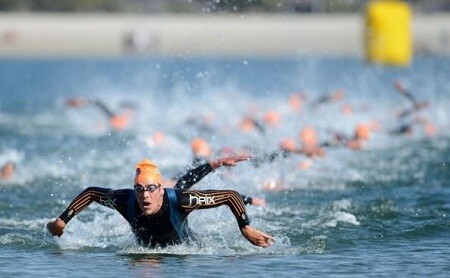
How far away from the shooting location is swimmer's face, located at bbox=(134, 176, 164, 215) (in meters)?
12.7

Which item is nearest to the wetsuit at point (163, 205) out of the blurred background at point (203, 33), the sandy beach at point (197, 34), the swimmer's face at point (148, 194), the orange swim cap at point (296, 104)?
the swimmer's face at point (148, 194)

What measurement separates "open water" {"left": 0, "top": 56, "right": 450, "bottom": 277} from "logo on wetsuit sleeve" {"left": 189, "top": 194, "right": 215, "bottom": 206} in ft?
2.11

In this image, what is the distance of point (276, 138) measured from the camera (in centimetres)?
2656

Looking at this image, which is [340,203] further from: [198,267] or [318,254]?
[198,267]

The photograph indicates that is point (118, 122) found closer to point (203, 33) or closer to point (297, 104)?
point (297, 104)

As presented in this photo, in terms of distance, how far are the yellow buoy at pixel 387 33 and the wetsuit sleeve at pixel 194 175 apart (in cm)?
2211

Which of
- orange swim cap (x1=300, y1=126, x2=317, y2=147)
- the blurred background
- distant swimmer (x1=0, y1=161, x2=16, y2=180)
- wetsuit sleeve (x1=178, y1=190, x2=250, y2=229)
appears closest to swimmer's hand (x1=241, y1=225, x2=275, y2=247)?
wetsuit sleeve (x1=178, y1=190, x2=250, y2=229)

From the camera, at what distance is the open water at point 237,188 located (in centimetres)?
1329

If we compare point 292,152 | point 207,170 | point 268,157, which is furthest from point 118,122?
point 207,170

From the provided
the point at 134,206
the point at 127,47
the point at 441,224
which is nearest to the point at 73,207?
the point at 134,206

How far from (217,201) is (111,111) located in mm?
16840

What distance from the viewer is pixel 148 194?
12758 millimetres

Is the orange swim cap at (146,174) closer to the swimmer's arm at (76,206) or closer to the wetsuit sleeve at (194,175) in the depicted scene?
the swimmer's arm at (76,206)

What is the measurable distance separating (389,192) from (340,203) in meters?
1.87
